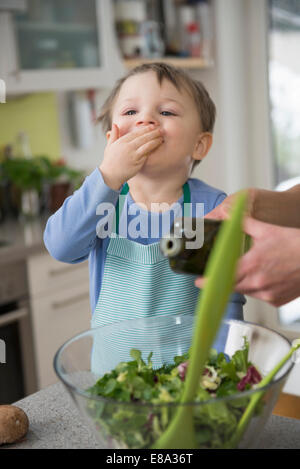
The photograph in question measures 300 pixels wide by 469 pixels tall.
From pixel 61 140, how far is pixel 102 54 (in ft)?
1.67

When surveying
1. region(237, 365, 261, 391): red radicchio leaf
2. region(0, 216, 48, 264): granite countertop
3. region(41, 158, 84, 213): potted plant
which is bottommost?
region(0, 216, 48, 264): granite countertop

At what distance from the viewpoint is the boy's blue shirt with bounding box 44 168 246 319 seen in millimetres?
994

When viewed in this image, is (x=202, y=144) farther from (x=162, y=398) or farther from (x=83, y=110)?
(x=83, y=110)

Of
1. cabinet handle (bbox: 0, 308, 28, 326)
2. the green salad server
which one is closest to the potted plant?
cabinet handle (bbox: 0, 308, 28, 326)

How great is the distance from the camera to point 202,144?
120 centimetres

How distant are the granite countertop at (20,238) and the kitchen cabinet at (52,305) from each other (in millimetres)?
56

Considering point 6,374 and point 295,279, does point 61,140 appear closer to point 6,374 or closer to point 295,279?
point 6,374

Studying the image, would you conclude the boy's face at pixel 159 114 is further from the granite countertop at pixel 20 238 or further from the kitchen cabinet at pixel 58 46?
the kitchen cabinet at pixel 58 46

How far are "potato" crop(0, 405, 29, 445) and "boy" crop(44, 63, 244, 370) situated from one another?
0.29 meters

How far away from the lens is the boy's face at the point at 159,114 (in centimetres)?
108

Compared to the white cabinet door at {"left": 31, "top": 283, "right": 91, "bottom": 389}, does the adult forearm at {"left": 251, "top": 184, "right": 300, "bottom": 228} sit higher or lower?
higher

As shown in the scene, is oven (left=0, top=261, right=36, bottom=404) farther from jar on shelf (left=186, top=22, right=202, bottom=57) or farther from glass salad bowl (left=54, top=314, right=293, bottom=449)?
jar on shelf (left=186, top=22, right=202, bottom=57)

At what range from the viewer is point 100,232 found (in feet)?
3.61
